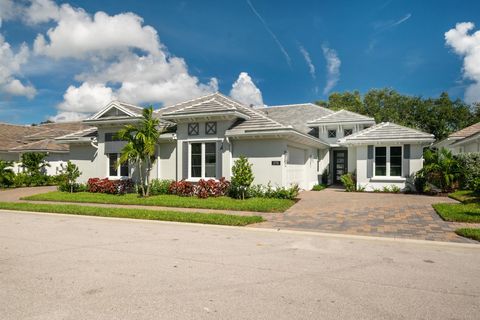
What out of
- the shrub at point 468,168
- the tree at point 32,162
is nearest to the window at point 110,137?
the tree at point 32,162

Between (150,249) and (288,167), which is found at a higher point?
(288,167)

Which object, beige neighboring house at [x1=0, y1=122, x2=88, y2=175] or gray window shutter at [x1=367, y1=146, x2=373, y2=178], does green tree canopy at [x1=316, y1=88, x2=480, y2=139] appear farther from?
beige neighboring house at [x1=0, y1=122, x2=88, y2=175]

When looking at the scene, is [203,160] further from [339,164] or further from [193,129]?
[339,164]

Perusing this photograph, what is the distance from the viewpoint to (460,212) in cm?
1098

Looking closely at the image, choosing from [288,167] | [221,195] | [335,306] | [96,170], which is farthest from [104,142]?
[335,306]

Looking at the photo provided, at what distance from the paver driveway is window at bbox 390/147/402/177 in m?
4.49

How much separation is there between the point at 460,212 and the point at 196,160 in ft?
39.1

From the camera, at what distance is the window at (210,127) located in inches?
677

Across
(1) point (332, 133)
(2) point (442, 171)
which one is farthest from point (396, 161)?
(1) point (332, 133)

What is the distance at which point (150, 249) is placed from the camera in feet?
23.6

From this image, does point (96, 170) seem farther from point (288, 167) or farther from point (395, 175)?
point (395, 175)

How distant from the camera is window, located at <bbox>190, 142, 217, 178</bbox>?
1731 cm

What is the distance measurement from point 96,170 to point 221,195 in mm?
9361

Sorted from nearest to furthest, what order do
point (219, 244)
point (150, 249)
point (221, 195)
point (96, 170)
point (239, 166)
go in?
point (150, 249) → point (219, 244) → point (239, 166) → point (221, 195) → point (96, 170)
